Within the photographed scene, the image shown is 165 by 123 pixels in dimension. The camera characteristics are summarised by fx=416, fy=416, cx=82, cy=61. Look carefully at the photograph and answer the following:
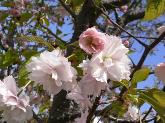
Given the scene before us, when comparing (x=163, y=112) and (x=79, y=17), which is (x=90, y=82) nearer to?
(x=163, y=112)

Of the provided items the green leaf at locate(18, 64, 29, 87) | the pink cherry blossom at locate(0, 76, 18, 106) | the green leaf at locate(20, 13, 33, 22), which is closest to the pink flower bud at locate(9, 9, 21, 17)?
the green leaf at locate(20, 13, 33, 22)

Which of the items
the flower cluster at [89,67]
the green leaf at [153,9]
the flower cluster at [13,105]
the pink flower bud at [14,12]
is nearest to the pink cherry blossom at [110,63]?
the flower cluster at [89,67]

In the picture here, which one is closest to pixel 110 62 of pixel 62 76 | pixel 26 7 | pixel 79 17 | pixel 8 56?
pixel 62 76

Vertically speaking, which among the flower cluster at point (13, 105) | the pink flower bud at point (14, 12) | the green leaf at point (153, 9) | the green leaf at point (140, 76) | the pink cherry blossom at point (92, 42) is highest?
the green leaf at point (153, 9)

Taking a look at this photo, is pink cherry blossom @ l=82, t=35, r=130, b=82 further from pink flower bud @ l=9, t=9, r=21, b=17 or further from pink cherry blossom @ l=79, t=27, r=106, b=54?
pink flower bud @ l=9, t=9, r=21, b=17

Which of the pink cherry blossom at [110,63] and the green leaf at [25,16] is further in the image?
the green leaf at [25,16]

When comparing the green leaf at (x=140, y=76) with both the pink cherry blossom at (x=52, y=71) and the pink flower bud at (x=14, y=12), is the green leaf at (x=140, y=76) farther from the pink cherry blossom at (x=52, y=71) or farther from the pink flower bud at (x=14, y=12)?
the pink flower bud at (x=14, y=12)
